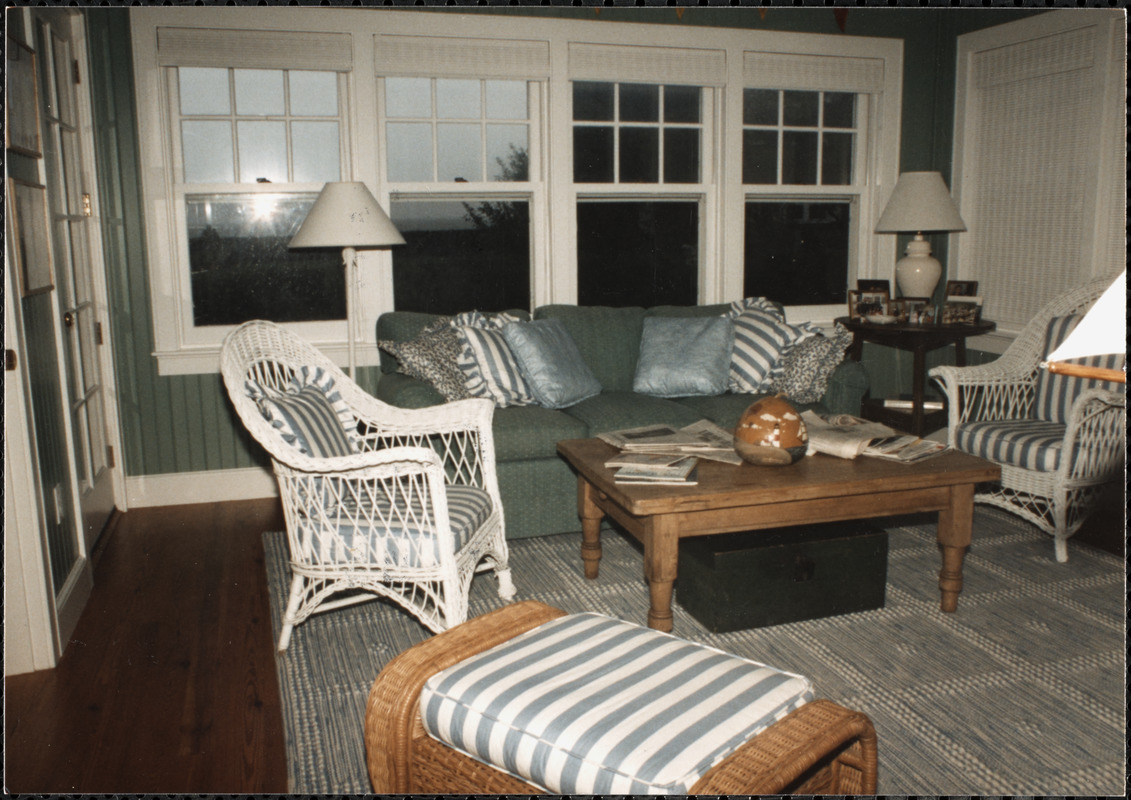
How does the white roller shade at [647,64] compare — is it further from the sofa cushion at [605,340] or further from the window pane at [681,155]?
the sofa cushion at [605,340]

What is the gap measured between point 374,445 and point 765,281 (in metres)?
2.92

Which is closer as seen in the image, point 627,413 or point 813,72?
point 627,413

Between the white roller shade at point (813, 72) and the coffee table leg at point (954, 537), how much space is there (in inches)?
110

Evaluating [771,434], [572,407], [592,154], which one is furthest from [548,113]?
[771,434]

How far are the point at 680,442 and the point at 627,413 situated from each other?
2.43 ft

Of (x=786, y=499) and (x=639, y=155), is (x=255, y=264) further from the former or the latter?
(x=786, y=499)

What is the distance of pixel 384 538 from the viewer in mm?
2348

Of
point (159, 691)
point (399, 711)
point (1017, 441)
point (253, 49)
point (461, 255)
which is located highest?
point (253, 49)

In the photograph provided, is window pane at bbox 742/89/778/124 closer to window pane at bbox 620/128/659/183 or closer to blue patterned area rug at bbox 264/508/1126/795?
window pane at bbox 620/128/659/183

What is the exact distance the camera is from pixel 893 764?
1.93 m

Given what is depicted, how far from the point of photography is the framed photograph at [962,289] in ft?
15.3

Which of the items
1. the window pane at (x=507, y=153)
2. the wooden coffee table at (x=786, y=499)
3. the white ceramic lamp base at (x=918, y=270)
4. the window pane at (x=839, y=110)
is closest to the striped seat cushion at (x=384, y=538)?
the wooden coffee table at (x=786, y=499)

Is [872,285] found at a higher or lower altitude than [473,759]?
higher

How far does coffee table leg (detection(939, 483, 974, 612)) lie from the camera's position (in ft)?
8.66
